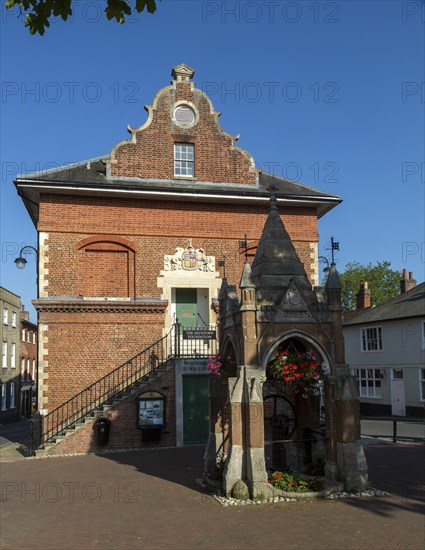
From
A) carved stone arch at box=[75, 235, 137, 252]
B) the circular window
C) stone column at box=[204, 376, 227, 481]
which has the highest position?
the circular window

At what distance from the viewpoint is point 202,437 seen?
66.7ft

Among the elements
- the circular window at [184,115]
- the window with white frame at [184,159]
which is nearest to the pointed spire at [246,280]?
the window with white frame at [184,159]

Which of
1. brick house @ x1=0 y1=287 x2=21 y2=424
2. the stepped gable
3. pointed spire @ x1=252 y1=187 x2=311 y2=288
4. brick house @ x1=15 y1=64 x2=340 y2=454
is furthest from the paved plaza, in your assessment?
brick house @ x1=0 y1=287 x2=21 y2=424

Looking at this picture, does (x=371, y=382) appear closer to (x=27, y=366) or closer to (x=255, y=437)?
(x=255, y=437)

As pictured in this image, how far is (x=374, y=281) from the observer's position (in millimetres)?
59812

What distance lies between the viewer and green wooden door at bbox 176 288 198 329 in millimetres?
22328

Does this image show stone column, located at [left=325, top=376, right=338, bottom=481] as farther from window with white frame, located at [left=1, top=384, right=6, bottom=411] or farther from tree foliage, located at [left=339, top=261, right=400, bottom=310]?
tree foliage, located at [left=339, top=261, right=400, bottom=310]

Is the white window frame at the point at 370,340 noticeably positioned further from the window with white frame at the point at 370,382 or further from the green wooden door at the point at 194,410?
the green wooden door at the point at 194,410

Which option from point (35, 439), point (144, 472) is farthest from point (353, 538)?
point (35, 439)

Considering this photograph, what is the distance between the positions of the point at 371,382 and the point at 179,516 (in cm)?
2940

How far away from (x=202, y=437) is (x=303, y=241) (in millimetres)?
8614

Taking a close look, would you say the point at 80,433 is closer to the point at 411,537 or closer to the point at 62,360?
the point at 62,360

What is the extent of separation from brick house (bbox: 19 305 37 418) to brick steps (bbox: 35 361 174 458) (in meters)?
29.0

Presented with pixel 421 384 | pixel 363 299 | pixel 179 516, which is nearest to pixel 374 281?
pixel 363 299
